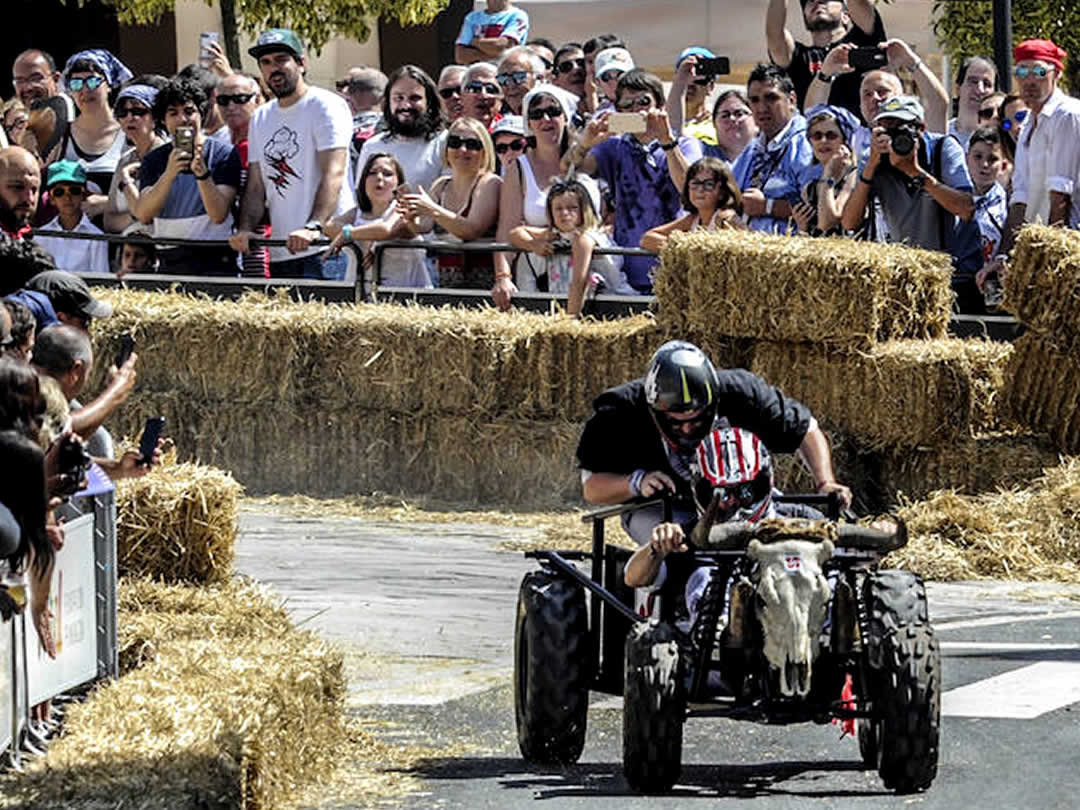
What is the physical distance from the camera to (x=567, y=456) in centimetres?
1485

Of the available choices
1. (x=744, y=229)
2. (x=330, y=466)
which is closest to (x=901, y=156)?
(x=744, y=229)

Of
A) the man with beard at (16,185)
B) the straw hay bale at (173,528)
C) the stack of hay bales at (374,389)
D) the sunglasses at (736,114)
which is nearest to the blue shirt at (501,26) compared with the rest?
the sunglasses at (736,114)

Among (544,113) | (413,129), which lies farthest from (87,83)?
(544,113)

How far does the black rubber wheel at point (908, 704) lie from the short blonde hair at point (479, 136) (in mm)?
7915

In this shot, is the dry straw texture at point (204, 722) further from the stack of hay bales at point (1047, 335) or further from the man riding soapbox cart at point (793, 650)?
the stack of hay bales at point (1047, 335)

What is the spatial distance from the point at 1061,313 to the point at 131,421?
571 centimetres

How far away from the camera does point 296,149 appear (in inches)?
617

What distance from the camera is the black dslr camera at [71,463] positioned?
25.4 ft

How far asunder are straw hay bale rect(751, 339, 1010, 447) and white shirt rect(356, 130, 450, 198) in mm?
2887

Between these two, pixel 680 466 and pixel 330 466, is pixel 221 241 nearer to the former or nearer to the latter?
pixel 330 466

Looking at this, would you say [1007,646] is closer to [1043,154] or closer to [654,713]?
[654,713]

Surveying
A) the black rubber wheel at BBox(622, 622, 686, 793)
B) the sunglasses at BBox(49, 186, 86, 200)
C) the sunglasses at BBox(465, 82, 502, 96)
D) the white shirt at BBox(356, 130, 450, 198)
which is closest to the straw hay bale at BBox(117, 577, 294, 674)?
the black rubber wheel at BBox(622, 622, 686, 793)

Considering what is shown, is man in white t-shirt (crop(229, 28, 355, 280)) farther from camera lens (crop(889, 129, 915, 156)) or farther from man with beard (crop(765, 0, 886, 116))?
camera lens (crop(889, 129, 915, 156))

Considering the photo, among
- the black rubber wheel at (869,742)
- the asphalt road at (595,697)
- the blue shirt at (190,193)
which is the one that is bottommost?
the asphalt road at (595,697)
